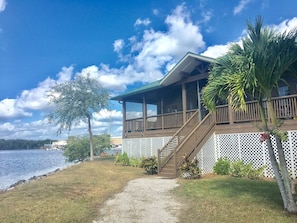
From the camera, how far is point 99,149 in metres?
36.0

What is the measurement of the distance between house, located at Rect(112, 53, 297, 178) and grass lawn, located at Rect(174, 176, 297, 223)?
2.28 meters

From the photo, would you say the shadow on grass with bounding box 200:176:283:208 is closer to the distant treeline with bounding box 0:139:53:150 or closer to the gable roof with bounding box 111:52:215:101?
the gable roof with bounding box 111:52:215:101

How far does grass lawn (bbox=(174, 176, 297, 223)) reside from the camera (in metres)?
5.76

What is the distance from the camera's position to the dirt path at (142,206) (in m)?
6.01

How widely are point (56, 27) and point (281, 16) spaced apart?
1796 centimetres

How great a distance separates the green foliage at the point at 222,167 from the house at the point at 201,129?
442 mm

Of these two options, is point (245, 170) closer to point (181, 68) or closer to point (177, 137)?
point (177, 137)

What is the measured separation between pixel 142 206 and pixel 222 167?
642 centimetres

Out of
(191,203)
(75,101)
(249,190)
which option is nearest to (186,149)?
(249,190)

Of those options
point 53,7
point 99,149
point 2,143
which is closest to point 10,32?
point 53,7

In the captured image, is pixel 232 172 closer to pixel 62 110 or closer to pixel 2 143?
pixel 62 110

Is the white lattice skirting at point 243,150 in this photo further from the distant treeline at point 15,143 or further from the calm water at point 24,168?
the distant treeline at point 15,143

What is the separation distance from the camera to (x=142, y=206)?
23.5 ft

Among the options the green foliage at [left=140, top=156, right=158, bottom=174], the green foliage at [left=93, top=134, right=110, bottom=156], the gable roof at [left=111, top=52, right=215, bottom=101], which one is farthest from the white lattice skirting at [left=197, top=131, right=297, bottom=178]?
the green foliage at [left=93, top=134, right=110, bottom=156]
